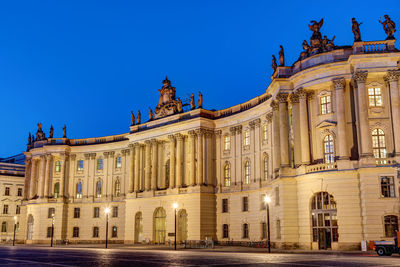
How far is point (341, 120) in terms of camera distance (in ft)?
146

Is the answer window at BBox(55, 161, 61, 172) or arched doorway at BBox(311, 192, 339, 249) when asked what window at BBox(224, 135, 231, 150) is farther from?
window at BBox(55, 161, 61, 172)

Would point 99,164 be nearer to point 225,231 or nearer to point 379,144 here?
point 225,231

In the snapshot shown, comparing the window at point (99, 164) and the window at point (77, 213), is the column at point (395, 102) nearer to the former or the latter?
the window at point (99, 164)

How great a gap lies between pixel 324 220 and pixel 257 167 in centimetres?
1631

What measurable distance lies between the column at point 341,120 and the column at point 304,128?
2995 millimetres

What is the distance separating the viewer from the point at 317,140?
4650 centimetres

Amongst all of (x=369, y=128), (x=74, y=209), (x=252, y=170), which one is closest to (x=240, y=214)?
(x=252, y=170)

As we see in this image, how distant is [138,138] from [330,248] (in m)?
40.2

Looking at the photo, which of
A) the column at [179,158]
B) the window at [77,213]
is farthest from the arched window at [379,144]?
the window at [77,213]

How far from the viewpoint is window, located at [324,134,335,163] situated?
45.8 meters

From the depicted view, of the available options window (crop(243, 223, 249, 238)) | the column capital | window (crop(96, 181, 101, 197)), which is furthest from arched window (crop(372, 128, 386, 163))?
window (crop(96, 181, 101, 197))

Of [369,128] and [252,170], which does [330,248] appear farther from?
[252,170]

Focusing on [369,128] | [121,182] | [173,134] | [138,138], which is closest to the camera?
[369,128]

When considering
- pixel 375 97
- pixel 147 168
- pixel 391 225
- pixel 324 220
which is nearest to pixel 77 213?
pixel 147 168
